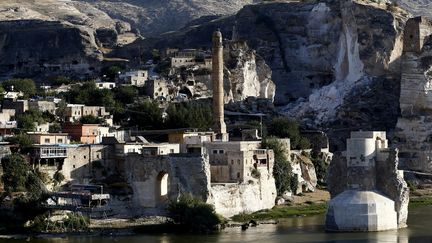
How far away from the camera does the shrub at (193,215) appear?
1681 inches

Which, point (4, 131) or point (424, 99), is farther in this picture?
point (424, 99)

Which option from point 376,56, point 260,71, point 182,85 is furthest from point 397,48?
point 182,85

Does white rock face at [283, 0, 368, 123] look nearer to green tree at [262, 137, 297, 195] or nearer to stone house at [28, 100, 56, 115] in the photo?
green tree at [262, 137, 297, 195]

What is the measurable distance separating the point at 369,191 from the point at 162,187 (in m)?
8.56

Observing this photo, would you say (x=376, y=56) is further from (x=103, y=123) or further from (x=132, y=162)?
(x=132, y=162)

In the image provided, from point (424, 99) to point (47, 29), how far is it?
1132 inches

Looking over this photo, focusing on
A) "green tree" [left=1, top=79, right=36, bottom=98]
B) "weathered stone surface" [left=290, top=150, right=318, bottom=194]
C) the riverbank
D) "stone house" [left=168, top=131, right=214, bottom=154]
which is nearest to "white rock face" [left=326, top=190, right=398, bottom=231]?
the riverbank

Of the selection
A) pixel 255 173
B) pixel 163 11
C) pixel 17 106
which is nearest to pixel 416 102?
pixel 255 173

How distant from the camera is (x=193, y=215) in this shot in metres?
42.8

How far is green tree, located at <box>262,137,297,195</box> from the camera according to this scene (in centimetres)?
5238

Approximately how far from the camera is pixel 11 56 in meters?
82.2

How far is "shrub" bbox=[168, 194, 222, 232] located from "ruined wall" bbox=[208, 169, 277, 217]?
64.7 inches

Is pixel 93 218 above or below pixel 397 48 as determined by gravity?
below

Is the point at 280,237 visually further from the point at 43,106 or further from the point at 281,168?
the point at 43,106
